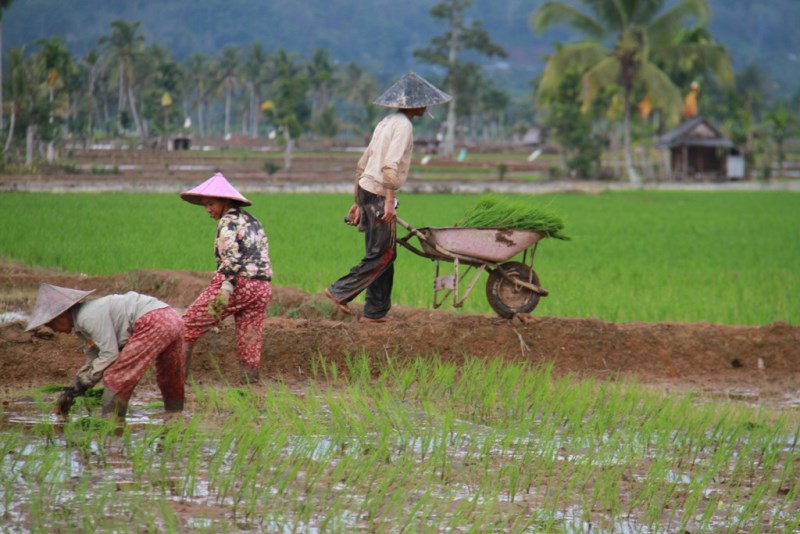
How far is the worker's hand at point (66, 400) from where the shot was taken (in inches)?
185

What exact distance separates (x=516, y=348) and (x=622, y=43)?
25.3 meters

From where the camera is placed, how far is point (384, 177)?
6.01 metres

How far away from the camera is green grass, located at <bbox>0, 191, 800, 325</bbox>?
8.57 metres

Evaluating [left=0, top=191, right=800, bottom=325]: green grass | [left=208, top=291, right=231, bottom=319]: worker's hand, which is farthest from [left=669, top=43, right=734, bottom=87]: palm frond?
[left=208, top=291, right=231, bottom=319]: worker's hand

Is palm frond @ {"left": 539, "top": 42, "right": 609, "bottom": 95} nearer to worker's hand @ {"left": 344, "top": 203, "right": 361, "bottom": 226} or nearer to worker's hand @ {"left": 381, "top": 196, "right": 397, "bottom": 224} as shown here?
worker's hand @ {"left": 344, "top": 203, "right": 361, "bottom": 226}

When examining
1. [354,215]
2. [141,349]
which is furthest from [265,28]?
[141,349]

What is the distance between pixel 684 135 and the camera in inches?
1435

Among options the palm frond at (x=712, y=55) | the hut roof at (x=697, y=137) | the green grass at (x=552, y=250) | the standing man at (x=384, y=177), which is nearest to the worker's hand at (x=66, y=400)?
the standing man at (x=384, y=177)

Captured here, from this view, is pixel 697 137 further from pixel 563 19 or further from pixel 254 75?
pixel 254 75

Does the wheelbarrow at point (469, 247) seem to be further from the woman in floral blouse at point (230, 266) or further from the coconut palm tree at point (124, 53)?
the coconut palm tree at point (124, 53)

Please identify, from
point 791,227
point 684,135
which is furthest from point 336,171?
point 791,227

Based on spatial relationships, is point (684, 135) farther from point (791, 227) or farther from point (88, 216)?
point (88, 216)

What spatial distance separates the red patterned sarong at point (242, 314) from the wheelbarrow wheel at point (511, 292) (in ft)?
4.79

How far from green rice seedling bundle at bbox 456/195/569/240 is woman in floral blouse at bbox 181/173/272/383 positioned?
1304 millimetres
